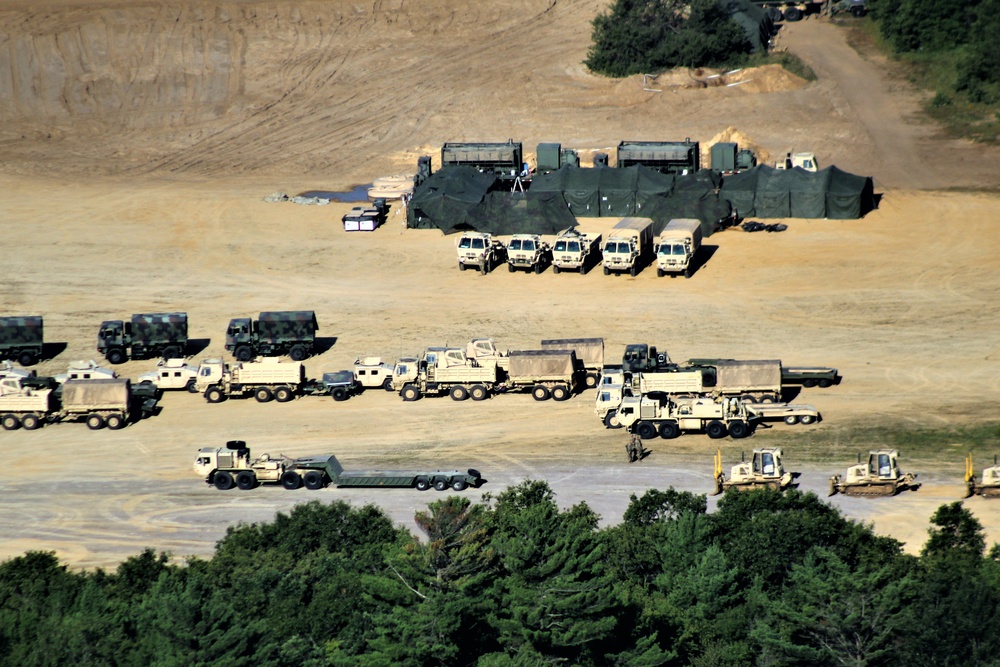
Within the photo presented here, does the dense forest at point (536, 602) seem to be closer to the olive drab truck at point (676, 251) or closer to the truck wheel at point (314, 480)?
the truck wheel at point (314, 480)

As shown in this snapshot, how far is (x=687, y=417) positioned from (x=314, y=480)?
11.9m

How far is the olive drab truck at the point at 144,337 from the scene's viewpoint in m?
56.5

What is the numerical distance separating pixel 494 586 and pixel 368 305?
3320 centimetres

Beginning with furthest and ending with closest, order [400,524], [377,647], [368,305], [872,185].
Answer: [872,185]
[368,305]
[400,524]
[377,647]

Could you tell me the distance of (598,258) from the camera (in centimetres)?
6662

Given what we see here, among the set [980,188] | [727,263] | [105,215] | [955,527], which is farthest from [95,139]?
[955,527]

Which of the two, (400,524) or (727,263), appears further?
(727,263)

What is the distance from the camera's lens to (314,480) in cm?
4416

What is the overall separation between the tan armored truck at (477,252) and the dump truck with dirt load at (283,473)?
71.1 ft

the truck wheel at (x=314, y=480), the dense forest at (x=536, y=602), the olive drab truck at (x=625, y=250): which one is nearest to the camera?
the dense forest at (x=536, y=602)

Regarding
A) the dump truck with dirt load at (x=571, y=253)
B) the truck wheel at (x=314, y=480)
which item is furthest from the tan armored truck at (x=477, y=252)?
the truck wheel at (x=314, y=480)

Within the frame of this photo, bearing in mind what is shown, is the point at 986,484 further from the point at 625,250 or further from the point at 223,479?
the point at 625,250

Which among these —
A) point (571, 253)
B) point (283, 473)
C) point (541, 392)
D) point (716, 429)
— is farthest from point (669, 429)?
point (571, 253)

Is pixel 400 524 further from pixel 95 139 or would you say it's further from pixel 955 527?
pixel 95 139
